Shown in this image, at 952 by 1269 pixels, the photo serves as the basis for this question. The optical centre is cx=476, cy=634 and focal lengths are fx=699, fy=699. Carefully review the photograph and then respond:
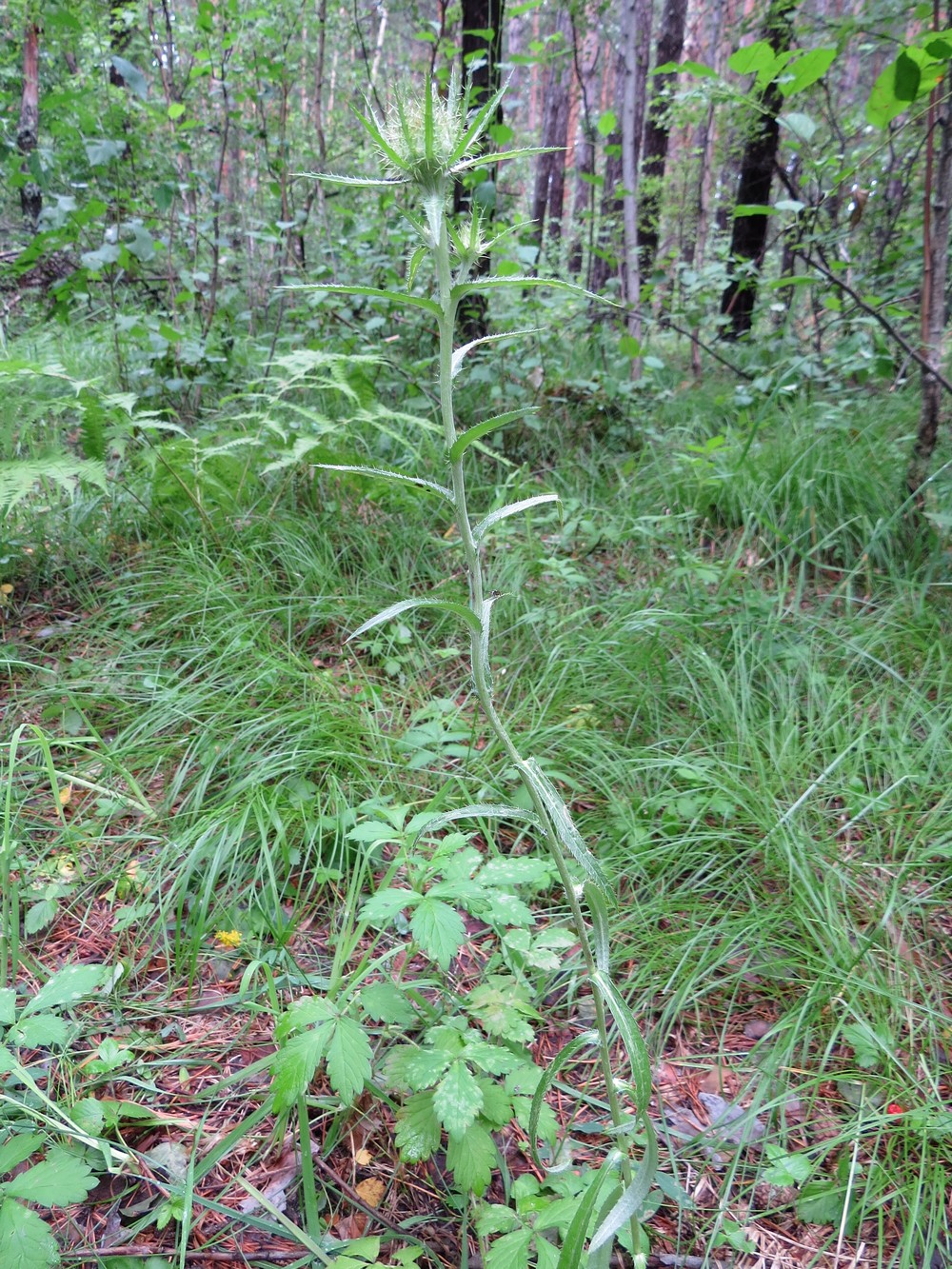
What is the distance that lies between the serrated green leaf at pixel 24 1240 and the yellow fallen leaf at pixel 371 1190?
0.44 meters

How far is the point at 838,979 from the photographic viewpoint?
1360 mm

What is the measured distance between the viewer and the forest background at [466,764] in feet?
3.60

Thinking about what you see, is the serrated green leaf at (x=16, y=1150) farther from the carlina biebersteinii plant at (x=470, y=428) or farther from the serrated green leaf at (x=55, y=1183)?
the carlina biebersteinii plant at (x=470, y=428)

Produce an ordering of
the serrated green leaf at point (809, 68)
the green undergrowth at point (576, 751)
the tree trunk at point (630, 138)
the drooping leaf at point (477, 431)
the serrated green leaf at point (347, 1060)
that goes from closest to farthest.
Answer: the drooping leaf at point (477, 431) → the serrated green leaf at point (347, 1060) → the green undergrowth at point (576, 751) → the serrated green leaf at point (809, 68) → the tree trunk at point (630, 138)

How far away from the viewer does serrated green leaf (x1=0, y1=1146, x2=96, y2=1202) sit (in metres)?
0.97

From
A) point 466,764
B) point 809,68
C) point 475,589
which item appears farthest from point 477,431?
point 809,68

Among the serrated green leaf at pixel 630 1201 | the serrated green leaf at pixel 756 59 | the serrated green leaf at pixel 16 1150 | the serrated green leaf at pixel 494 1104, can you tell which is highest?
the serrated green leaf at pixel 756 59

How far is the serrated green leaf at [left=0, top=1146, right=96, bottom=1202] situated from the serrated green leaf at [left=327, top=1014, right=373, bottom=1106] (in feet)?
1.19

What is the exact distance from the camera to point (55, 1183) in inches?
38.9

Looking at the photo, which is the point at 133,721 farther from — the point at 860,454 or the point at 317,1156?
the point at 860,454

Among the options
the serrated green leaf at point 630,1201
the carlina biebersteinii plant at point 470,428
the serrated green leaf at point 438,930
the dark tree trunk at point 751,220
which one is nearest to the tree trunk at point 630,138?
the dark tree trunk at point 751,220

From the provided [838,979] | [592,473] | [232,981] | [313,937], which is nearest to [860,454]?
[592,473]

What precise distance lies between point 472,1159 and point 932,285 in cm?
303

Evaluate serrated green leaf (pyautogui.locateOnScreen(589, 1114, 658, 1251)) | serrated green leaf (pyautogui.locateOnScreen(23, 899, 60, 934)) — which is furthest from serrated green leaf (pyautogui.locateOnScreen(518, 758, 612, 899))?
serrated green leaf (pyautogui.locateOnScreen(23, 899, 60, 934))
